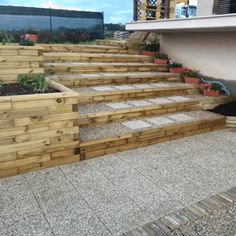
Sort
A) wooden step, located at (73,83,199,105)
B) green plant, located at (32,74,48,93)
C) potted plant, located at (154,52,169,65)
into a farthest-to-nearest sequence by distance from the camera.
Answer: potted plant, located at (154,52,169,65) < wooden step, located at (73,83,199,105) < green plant, located at (32,74,48,93)

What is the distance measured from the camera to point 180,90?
215 inches

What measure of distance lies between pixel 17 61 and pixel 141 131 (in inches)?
78.9

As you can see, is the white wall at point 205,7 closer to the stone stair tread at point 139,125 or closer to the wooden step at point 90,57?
the wooden step at point 90,57

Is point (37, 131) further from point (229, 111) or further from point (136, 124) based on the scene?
point (229, 111)

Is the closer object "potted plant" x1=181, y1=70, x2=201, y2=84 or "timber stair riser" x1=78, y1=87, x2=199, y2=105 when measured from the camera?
"timber stair riser" x1=78, y1=87, x2=199, y2=105

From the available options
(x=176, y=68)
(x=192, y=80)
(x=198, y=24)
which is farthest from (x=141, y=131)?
(x=176, y=68)

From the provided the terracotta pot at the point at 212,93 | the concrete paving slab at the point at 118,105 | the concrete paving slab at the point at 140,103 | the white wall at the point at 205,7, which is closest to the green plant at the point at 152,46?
the white wall at the point at 205,7

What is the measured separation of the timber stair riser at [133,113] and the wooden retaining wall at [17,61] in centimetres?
102

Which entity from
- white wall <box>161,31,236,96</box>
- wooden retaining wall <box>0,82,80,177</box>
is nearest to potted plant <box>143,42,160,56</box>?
white wall <box>161,31,236,96</box>

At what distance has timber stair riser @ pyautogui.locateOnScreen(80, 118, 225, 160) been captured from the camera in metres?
3.40

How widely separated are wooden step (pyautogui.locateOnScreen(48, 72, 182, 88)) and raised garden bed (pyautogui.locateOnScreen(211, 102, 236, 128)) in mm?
1310

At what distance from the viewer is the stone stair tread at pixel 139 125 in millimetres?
3623

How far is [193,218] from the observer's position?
2316 mm

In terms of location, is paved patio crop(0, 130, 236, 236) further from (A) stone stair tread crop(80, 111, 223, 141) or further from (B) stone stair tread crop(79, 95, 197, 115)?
(B) stone stair tread crop(79, 95, 197, 115)
